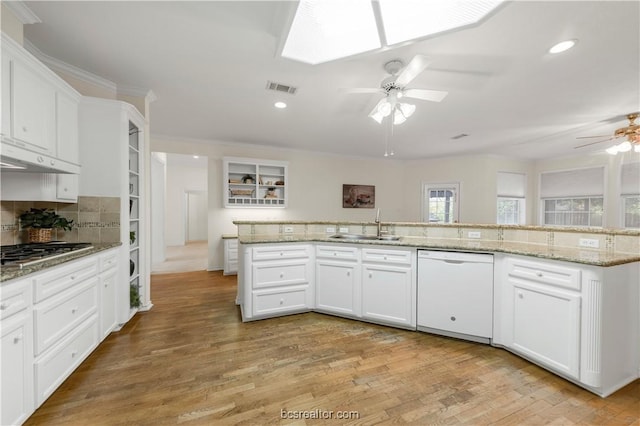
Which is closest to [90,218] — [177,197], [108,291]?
[108,291]

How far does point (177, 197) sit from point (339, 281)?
7658 millimetres

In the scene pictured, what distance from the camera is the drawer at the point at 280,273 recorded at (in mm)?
2803

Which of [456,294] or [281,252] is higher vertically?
[281,252]

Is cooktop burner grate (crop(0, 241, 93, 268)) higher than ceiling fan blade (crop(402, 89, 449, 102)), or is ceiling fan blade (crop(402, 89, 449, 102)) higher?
ceiling fan blade (crop(402, 89, 449, 102))

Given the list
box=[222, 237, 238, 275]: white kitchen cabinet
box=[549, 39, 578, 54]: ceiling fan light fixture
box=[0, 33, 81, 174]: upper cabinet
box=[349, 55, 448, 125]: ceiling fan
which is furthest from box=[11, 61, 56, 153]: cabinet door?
box=[549, 39, 578, 54]: ceiling fan light fixture

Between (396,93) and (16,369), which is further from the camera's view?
(396,93)

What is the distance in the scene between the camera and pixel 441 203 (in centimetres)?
678

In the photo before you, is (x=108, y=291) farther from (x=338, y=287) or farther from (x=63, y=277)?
(x=338, y=287)

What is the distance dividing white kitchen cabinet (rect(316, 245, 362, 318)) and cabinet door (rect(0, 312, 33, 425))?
7.49 ft

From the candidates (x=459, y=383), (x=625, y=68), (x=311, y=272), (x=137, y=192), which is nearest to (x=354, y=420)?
(x=459, y=383)

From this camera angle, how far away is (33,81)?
1784mm

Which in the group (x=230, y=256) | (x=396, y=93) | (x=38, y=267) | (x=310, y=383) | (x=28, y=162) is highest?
(x=396, y=93)

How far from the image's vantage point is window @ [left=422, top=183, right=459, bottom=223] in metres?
6.58

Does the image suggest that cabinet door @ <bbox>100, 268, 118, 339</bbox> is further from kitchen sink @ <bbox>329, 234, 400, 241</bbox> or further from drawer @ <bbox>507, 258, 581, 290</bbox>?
drawer @ <bbox>507, 258, 581, 290</bbox>
